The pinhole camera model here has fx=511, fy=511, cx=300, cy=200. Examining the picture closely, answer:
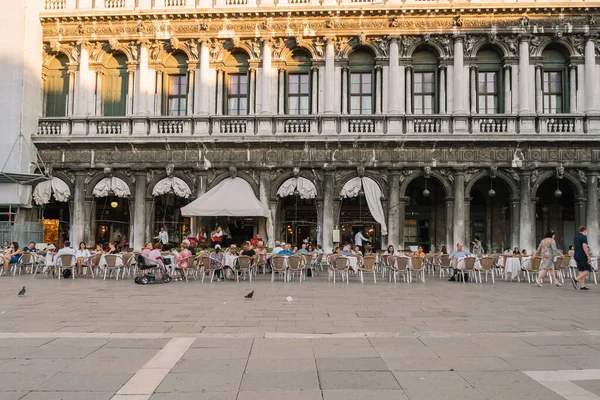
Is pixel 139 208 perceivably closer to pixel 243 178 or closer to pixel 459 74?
pixel 243 178

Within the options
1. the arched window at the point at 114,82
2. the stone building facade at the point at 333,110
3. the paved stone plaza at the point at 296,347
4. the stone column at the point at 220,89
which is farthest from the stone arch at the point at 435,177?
the arched window at the point at 114,82

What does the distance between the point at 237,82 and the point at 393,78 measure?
736 centimetres

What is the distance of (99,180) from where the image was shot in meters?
23.9

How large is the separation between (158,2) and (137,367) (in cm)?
2176

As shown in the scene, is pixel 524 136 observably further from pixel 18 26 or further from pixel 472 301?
pixel 18 26

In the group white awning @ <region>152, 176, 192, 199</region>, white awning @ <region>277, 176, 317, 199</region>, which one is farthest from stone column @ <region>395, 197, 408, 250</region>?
white awning @ <region>152, 176, 192, 199</region>

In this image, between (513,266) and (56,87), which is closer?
(513,266)

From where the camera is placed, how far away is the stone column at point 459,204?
22.5m

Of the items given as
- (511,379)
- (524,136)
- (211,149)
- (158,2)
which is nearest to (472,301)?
(511,379)

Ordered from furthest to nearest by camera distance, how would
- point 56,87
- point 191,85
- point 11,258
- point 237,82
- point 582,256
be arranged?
point 56,87
point 237,82
point 191,85
point 11,258
point 582,256

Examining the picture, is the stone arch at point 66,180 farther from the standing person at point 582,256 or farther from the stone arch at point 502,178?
the standing person at point 582,256

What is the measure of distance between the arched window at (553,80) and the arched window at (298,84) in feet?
35.8

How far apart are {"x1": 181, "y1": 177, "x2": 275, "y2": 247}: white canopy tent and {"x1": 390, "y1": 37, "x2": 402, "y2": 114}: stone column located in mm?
7393

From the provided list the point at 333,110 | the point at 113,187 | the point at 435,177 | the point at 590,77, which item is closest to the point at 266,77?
the point at 333,110
